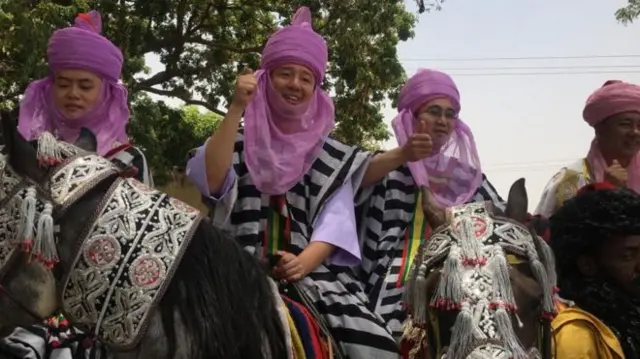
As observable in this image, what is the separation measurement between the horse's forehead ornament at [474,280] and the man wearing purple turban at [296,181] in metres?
0.43

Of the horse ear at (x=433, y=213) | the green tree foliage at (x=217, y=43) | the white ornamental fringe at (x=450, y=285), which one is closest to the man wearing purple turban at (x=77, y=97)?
the horse ear at (x=433, y=213)

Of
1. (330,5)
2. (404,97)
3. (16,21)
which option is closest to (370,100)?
(330,5)

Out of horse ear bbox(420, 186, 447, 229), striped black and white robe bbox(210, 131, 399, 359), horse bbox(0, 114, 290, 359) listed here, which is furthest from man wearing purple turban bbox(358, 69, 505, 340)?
horse bbox(0, 114, 290, 359)

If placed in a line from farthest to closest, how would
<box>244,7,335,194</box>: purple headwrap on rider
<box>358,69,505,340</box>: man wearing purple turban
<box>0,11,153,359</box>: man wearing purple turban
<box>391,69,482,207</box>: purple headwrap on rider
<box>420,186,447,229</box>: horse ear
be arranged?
1. <box>391,69,482,207</box>: purple headwrap on rider
2. <box>358,69,505,340</box>: man wearing purple turban
3. <box>0,11,153,359</box>: man wearing purple turban
4. <box>244,7,335,194</box>: purple headwrap on rider
5. <box>420,186,447,229</box>: horse ear

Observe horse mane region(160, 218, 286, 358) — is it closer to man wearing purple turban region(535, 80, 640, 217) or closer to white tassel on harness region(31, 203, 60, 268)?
white tassel on harness region(31, 203, 60, 268)

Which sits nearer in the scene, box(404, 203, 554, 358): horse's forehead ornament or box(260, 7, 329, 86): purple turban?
box(404, 203, 554, 358): horse's forehead ornament

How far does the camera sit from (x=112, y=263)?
2.30m

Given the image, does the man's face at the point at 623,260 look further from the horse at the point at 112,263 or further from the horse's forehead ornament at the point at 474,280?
the horse at the point at 112,263

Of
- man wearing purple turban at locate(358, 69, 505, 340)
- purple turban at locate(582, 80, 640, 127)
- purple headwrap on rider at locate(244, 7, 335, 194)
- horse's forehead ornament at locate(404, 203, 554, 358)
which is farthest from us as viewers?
purple turban at locate(582, 80, 640, 127)

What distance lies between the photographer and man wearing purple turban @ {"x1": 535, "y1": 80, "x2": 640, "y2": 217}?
4.41 meters

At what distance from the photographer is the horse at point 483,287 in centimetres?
263

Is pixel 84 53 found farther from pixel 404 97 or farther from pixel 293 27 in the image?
pixel 404 97

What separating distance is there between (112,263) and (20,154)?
41 centimetres

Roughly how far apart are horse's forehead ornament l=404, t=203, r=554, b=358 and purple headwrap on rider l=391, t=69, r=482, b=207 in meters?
1.19
